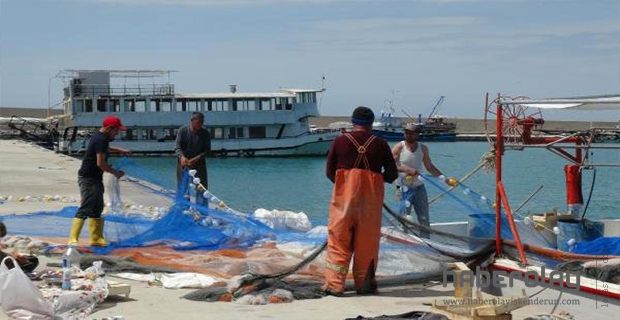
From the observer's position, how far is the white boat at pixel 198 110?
60188 millimetres

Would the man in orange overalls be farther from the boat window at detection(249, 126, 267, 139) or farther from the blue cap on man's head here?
the boat window at detection(249, 126, 267, 139)

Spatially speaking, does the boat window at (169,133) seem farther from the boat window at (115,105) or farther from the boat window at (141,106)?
the boat window at (115,105)

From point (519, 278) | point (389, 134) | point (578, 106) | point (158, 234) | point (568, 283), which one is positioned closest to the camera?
point (568, 283)

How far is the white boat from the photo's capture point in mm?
60188

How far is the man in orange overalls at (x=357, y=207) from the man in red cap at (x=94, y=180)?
2.90 metres

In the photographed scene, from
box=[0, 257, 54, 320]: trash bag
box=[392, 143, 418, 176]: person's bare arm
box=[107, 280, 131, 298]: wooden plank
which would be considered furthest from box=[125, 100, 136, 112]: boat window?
box=[0, 257, 54, 320]: trash bag

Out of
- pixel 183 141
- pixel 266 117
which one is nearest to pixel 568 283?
pixel 183 141

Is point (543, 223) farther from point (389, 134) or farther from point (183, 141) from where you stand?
point (389, 134)

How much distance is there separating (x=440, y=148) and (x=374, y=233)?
81264 millimetres

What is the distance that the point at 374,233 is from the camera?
25.8ft

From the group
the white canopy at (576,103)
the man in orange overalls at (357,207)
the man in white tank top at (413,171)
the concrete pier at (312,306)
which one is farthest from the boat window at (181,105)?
the man in orange overalls at (357,207)

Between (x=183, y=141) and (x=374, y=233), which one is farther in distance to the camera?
(x=183, y=141)

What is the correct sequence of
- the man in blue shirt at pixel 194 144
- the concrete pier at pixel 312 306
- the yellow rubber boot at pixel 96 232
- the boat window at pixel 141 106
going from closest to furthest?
the concrete pier at pixel 312 306 → the yellow rubber boot at pixel 96 232 → the man in blue shirt at pixel 194 144 → the boat window at pixel 141 106

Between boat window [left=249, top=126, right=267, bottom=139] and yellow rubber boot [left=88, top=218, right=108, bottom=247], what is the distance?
52.3 m
